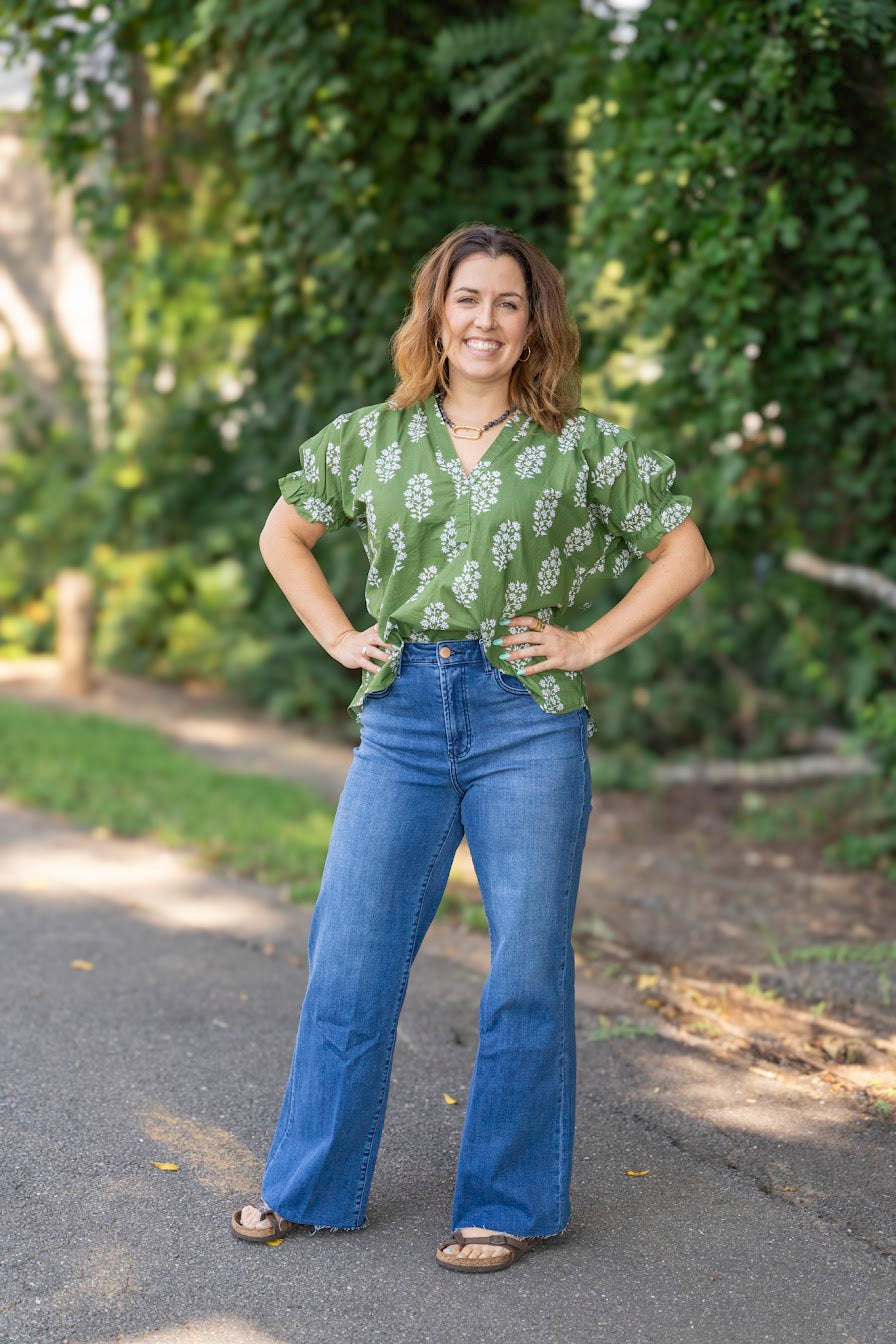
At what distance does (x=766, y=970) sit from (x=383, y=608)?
2.64 metres

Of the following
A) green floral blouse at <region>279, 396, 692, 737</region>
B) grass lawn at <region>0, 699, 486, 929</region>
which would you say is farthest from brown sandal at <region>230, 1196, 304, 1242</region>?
grass lawn at <region>0, 699, 486, 929</region>

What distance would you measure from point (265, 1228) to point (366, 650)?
1.24 metres

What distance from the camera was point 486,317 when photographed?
9.66 ft

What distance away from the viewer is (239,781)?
7.90m

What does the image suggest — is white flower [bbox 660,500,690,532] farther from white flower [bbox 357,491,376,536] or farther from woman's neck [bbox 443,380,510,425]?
white flower [bbox 357,491,376,536]

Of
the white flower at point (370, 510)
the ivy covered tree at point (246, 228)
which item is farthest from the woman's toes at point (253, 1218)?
the ivy covered tree at point (246, 228)

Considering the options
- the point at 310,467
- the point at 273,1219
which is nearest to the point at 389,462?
the point at 310,467

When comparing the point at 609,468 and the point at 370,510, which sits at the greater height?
the point at 609,468

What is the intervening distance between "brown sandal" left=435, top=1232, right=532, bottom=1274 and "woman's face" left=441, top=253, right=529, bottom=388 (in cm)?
178

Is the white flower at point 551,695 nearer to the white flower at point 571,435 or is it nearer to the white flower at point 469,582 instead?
the white flower at point 469,582

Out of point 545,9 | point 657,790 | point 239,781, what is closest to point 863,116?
point 545,9

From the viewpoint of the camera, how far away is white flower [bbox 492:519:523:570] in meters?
2.89

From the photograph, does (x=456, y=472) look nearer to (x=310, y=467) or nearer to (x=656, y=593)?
(x=310, y=467)

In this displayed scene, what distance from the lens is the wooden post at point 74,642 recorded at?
412 inches
